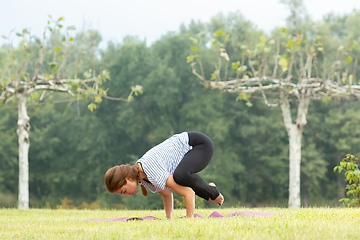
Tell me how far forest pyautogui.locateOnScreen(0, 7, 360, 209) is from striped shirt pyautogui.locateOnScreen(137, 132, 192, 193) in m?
18.6

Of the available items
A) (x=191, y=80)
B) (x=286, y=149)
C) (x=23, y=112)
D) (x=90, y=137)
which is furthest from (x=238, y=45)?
(x=23, y=112)

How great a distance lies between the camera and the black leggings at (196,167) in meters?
4.19

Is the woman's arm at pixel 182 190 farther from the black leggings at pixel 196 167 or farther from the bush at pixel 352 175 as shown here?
the bush at pixel 352 175

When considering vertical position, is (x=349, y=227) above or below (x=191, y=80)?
below

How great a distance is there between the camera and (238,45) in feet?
80.8

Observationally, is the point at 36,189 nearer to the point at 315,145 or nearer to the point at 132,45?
the point at 132,45

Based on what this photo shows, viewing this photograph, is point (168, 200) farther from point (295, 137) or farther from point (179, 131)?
point (179, 131)

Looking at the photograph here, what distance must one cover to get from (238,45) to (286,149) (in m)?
7.92

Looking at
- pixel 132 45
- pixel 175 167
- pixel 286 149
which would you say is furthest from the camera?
pixel 132 45

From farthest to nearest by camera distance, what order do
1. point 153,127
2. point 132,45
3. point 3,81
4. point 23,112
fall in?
point 132,45 → point 153,127 → point 23,112 → point 3,81

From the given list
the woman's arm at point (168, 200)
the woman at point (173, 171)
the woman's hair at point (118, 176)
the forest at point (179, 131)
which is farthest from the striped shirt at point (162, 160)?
the forest at point (179, 131)

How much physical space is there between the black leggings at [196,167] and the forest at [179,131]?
1855cm

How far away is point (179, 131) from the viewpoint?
82.2ft

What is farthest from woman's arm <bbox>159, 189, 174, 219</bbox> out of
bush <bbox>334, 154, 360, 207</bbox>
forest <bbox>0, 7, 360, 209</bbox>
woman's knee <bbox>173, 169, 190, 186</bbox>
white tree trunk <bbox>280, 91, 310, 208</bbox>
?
Answer: forest <bbox>0, 7, 360, 209</bbox>
